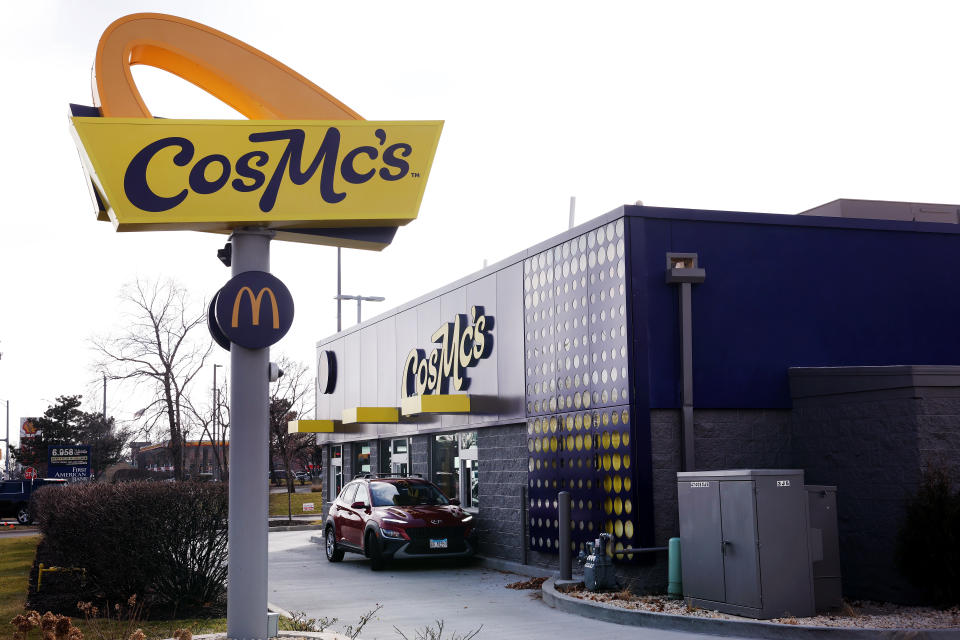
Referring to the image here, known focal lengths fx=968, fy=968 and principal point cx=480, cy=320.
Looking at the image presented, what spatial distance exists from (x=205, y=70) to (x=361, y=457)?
1909 centimetres

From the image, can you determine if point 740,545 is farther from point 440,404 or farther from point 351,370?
point 351,370

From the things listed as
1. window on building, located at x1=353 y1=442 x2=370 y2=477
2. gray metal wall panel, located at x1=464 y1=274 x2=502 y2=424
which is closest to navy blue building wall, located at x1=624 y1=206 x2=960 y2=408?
gray metal wall panel, located at x1=464 y1=274 x2=502 y2=424

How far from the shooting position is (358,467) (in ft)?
88.4

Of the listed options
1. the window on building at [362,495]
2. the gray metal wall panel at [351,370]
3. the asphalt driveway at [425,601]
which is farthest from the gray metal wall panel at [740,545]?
the gray metal wall panel at [351,370]

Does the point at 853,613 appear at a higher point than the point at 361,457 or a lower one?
lower

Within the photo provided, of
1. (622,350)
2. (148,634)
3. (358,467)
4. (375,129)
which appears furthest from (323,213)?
(358,467)

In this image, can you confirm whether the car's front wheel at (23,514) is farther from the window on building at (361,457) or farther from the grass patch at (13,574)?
the window on building at (361,457)

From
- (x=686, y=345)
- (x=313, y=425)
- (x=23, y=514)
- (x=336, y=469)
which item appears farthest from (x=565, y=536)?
(x=23, y=514)

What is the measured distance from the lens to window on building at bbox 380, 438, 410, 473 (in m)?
23.1

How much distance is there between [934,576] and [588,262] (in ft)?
21.1

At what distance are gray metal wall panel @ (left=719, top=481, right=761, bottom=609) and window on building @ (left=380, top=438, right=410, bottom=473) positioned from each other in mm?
12675

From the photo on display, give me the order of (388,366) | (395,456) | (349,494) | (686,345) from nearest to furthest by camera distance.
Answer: (686,345) < (349,494) < (388,366) < (395,456)

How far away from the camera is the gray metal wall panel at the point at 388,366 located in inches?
909

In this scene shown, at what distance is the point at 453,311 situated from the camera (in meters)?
19.9
